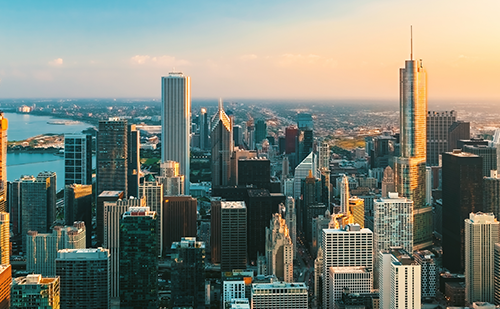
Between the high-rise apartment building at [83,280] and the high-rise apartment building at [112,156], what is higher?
the high-rise apartment building at [112,156]

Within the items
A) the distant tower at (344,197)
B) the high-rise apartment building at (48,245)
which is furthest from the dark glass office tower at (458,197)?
the high-rise apartment building at (48,245)

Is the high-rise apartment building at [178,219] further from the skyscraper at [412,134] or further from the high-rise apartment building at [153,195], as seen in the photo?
the skyscraper at [412,134]

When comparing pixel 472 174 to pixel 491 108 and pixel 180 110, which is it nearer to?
pixel 491 108

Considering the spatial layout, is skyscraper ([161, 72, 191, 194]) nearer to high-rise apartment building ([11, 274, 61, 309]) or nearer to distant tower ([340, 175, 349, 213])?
distant tower ([340, 175, 349, 213])

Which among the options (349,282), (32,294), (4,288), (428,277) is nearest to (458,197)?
(428,277)

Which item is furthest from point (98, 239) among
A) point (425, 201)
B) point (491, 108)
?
point (491, 108)

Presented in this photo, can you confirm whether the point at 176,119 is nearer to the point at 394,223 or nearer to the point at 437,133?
the point at 437,133
